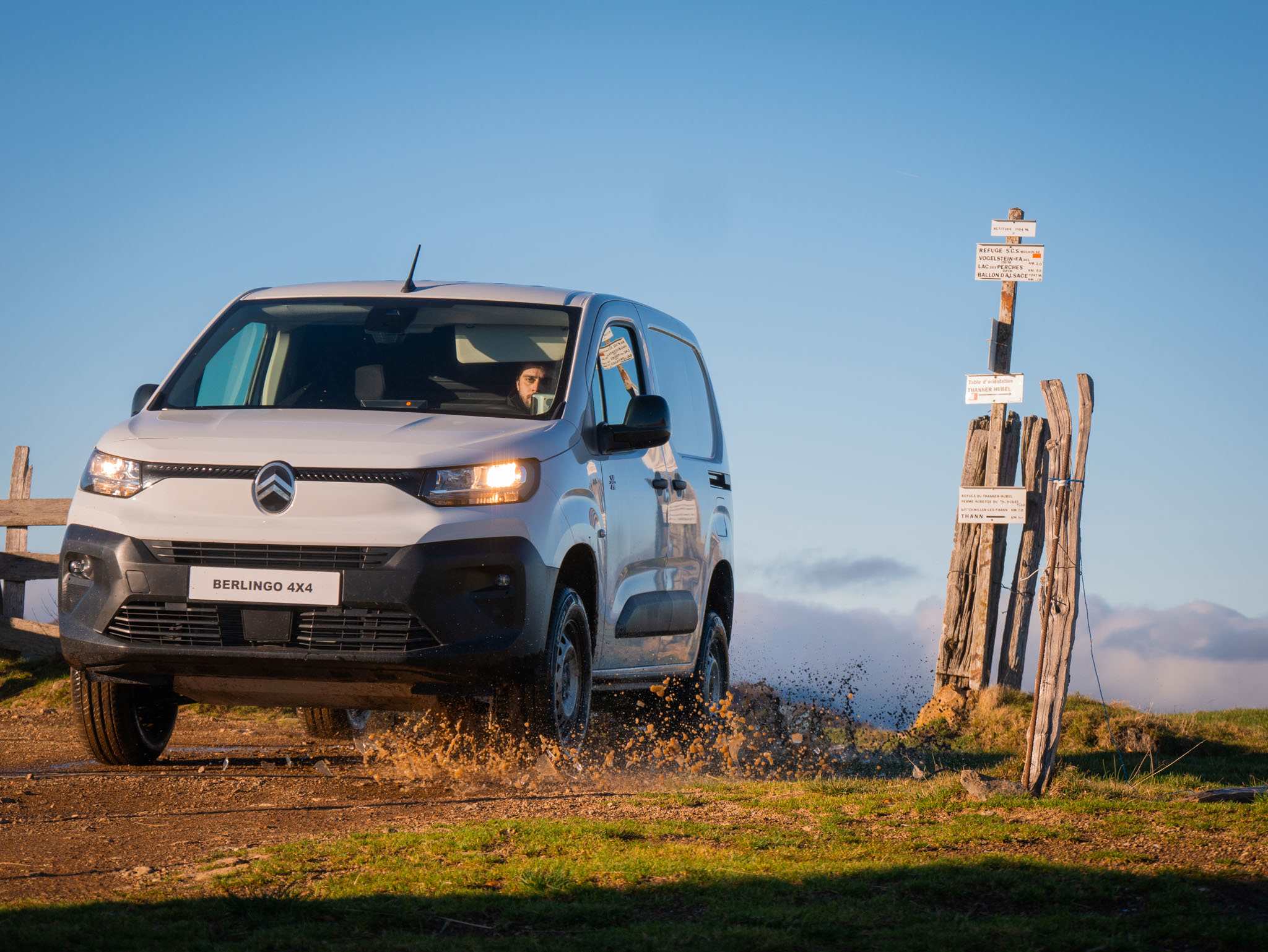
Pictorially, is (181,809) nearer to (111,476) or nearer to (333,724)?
(111,476)

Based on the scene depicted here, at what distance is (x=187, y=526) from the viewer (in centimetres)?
644

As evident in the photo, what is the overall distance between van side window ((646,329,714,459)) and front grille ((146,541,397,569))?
2889 mm

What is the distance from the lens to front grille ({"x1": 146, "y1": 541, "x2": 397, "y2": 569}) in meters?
6.28

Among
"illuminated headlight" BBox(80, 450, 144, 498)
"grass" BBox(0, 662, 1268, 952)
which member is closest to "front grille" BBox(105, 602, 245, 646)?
"illuminated headlight" BBox(80, 450, 144, 498)

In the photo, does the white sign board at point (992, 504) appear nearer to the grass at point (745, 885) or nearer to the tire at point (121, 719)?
the grass at point (745, 885)

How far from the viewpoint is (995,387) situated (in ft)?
43.4

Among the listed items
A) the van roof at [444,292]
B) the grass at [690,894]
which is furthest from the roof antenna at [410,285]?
the grass at [690,894]

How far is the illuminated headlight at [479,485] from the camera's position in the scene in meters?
6.37

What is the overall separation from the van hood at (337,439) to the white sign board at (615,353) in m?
0.93

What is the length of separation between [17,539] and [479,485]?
9.90 m

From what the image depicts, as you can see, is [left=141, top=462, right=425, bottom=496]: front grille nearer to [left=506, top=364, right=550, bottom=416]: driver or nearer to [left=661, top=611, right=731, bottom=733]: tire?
[left=506, top=364, right=550, bottom=416]: driver

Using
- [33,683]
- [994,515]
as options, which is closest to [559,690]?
[994,515]

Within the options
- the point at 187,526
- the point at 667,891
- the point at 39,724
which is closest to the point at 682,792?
the point at 667,891

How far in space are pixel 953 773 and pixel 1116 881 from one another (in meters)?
2.63
